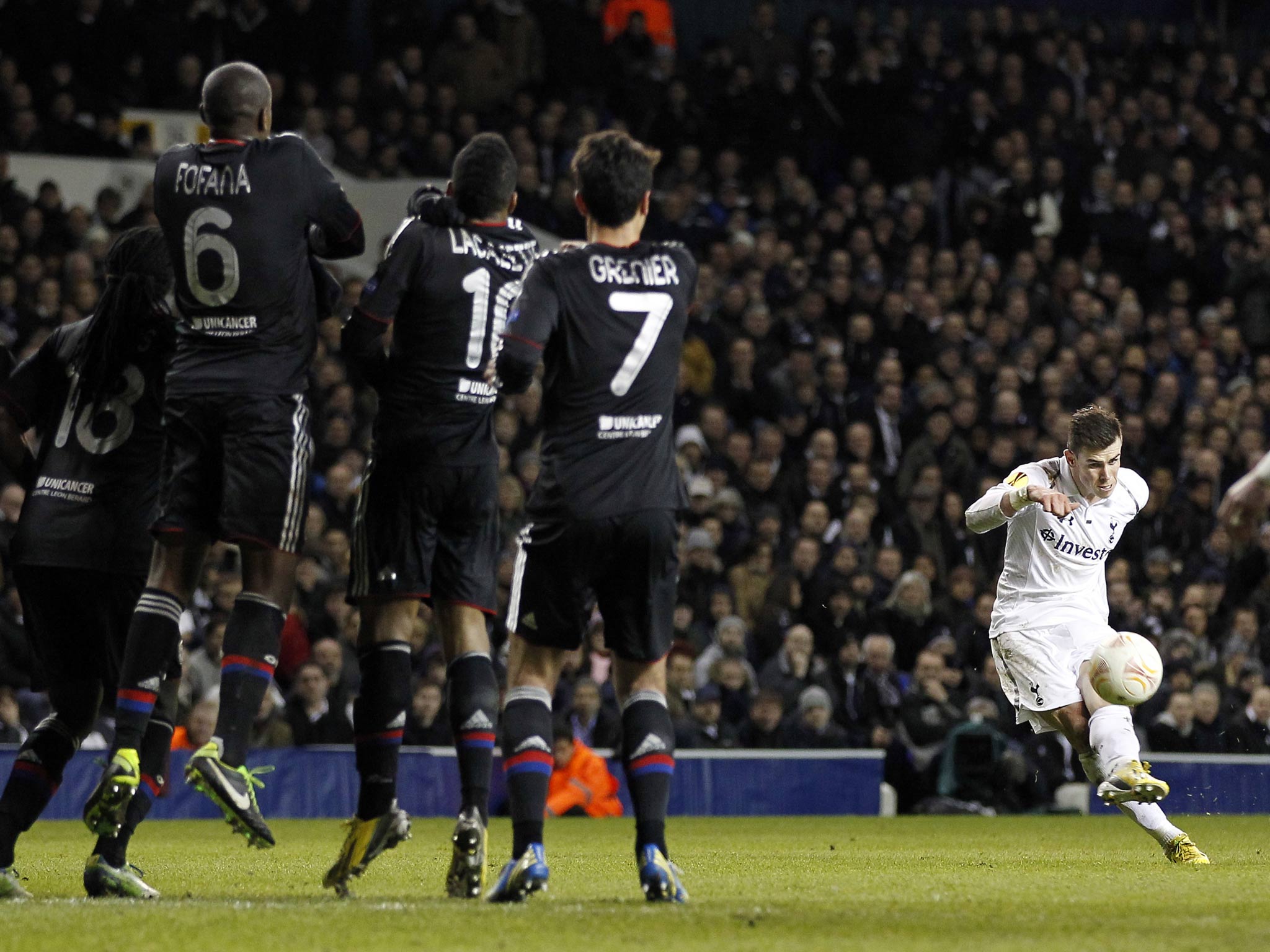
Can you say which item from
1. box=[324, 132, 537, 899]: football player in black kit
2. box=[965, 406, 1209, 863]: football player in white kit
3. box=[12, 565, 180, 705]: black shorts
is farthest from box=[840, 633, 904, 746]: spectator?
box=[12, 565, 180, 705]: black shorts

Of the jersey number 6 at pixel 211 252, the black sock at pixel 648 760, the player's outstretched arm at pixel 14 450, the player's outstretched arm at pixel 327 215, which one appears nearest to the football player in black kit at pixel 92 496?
the player's outstretched arm at pixel 14 450

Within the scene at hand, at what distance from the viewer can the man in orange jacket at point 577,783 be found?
14.6 meters

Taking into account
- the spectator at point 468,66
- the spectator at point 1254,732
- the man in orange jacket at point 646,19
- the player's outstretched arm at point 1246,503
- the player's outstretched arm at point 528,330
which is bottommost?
the spectator at point 1254,732

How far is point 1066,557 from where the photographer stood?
31.6 ft

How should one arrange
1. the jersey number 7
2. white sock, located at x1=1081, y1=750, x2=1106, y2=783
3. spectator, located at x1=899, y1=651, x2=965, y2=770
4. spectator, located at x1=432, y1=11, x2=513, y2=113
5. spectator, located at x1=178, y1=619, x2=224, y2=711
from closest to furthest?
the jersey number 7
white sock, located at x1=1081, y1=750, x2=1106, y2=783
spectator, located at x1=178, y1=619, x2=224, y2=711
spectator, located at x1=899, y1=651, x2=965, y2=770
spectator, located at x1=432, y1=11, x2=513, y2=113

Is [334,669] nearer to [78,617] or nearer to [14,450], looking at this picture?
[14,450]

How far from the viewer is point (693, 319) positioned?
1881 cm

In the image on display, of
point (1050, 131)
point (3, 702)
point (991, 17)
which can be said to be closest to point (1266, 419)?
point (1050, 131)

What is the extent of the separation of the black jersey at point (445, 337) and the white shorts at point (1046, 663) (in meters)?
3.43

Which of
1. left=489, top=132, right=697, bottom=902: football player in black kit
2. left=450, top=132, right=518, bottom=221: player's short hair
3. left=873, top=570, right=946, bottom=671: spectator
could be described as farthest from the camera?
left=873, top=570, right=946, bottom=671: spectator

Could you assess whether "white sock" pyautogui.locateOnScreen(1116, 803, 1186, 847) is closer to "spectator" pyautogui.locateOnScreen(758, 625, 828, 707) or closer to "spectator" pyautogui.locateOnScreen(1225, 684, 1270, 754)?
"spectator" pyautogui.locateOnScreen(758, 625, 828, 707)

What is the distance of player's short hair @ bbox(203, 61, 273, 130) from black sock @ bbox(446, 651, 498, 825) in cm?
210

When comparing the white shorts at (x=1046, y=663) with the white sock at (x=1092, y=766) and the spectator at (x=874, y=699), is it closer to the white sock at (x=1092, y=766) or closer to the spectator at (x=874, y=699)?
the white sock at (x=1092, y=766)

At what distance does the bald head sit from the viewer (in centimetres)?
701
